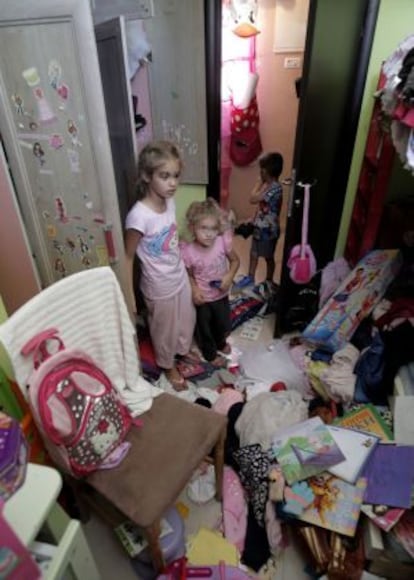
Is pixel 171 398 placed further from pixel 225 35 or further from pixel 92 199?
pixel 225 35

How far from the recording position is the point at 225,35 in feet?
10.5

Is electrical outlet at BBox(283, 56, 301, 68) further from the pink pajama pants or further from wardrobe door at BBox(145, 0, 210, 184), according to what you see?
the pink pajama pants

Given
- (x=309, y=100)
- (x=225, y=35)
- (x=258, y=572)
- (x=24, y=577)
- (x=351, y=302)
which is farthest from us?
(x=225, y=35)

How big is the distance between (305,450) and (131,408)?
2.27 feet

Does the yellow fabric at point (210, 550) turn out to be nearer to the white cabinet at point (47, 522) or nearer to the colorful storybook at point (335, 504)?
the colorful storybook at point (335, 504)

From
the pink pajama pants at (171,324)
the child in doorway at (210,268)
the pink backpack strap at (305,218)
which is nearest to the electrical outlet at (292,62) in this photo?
the pink backpack strap at (305,218)

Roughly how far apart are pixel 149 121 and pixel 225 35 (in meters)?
1.64

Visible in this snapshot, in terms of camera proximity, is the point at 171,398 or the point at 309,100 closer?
the point at 171,398

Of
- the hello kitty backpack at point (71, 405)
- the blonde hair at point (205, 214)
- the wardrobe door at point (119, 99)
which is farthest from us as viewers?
the blonde hair at point (205, 214)

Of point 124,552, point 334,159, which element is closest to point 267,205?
point 334,159

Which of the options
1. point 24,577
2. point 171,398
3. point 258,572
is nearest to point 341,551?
point 258,572

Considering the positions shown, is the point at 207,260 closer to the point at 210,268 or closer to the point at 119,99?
the point at 210,268

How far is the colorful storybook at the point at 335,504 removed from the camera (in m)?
1.29

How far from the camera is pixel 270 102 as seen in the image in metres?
3.57
